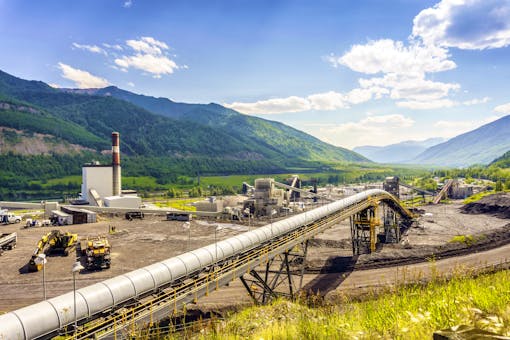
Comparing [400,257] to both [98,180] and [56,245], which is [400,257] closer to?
[56,245]

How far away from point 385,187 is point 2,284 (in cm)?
10307

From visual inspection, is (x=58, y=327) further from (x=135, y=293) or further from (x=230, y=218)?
(x=230, y=218)

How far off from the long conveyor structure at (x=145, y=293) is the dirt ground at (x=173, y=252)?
8.64m

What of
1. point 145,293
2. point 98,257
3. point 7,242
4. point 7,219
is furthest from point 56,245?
→ point 145,293

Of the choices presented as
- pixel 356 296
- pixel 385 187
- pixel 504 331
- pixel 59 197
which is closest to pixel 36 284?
pixel 356 296

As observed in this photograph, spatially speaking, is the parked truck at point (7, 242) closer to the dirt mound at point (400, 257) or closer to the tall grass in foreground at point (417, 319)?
the dirt mound at point (400, 257)

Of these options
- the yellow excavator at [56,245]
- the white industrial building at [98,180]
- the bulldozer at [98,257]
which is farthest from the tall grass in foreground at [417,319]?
the white industrial building at [98,180]

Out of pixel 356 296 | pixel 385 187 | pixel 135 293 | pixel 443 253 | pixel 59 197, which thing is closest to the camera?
pixel 135 293

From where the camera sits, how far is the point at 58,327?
50.9 feet

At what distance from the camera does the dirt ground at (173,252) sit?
3766cm

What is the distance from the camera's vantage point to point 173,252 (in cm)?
5419

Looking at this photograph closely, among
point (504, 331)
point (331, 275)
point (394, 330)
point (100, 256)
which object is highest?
point (504, 331)

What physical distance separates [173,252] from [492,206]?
114654mm

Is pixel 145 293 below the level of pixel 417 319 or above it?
below
